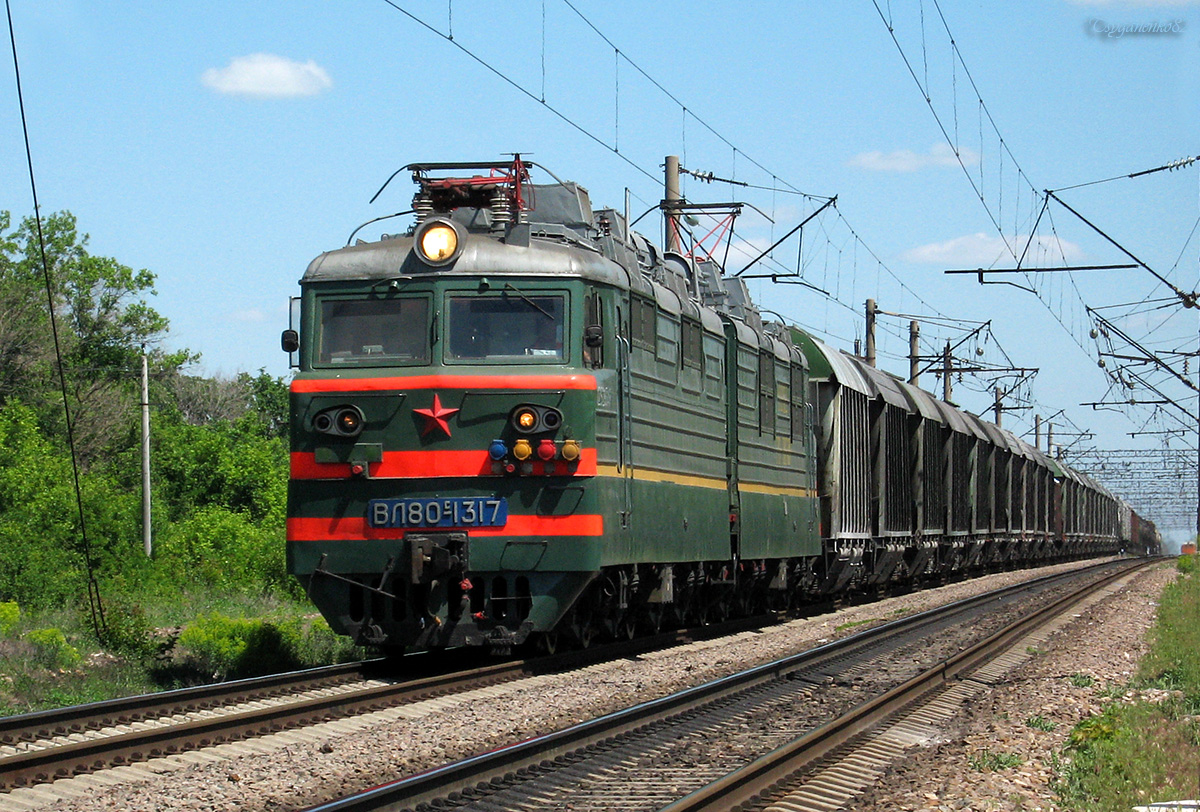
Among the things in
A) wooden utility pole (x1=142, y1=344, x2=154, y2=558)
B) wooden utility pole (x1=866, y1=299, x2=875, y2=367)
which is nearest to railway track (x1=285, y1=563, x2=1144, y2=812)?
wooden utility pole (x1=142, y1=344, x2=154, y2=558)

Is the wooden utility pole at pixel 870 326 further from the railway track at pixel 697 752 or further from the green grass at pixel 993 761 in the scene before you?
the green grass at pixel 993 761

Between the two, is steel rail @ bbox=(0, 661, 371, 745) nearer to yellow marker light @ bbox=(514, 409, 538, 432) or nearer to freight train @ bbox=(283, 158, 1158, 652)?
freight train @ bbox=(283, 158, 1158, 652)

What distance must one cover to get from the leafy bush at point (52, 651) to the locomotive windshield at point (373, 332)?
364cm

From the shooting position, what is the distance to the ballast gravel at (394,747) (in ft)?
24.5

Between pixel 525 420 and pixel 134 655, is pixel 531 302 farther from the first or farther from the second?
pixel 134 655

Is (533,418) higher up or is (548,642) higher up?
(533,418)

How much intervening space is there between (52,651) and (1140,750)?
9.36m

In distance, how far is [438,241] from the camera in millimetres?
12477

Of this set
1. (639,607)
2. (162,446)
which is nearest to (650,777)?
(639,607)

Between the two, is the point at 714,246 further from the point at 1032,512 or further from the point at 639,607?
the point at 1032,512

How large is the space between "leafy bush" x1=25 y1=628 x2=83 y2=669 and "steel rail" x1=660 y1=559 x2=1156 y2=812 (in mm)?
7147

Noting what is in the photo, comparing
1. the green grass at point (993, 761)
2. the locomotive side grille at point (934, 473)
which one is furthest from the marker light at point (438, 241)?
the locomotive side grille at point (934, 473)

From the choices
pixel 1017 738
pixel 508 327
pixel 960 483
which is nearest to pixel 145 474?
pixel 960 483

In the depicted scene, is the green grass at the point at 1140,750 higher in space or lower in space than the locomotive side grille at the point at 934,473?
lower
